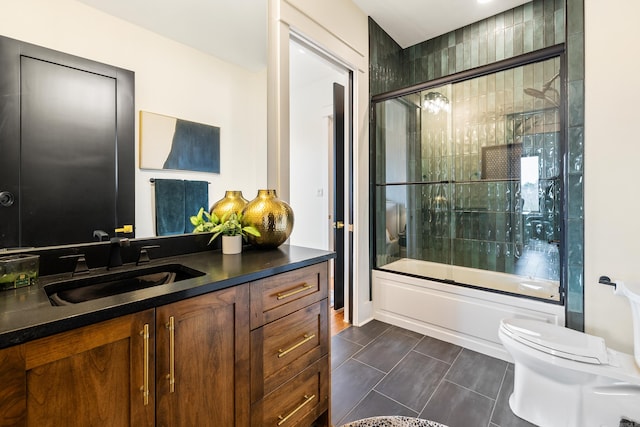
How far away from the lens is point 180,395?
85 cm

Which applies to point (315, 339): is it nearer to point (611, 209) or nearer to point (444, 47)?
point (611, 209)

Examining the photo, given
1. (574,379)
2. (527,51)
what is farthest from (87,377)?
(527,51)

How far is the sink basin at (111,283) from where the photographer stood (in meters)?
0.92

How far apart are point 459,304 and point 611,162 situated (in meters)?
1.34

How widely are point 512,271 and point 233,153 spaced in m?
2.93

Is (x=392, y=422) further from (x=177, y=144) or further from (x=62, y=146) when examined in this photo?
(x=62, y=146)

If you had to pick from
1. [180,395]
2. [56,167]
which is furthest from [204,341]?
[56,167]

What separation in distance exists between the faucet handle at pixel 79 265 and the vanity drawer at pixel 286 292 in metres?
A: 0.61

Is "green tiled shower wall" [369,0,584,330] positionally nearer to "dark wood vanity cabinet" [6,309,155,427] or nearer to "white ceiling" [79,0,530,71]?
"white ceiling" [79,0,530,71]

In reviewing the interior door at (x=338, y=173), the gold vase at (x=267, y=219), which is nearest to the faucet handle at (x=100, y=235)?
the gold vase at (x=267, y=219)

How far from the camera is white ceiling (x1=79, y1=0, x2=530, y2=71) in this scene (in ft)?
3.91

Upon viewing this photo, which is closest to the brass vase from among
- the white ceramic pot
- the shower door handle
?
the white ceramic pot

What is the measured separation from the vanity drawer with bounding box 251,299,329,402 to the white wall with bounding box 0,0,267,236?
2.27 ft

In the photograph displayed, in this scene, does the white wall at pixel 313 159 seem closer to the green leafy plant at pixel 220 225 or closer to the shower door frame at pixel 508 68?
the shower door frame at pixel 508 68
